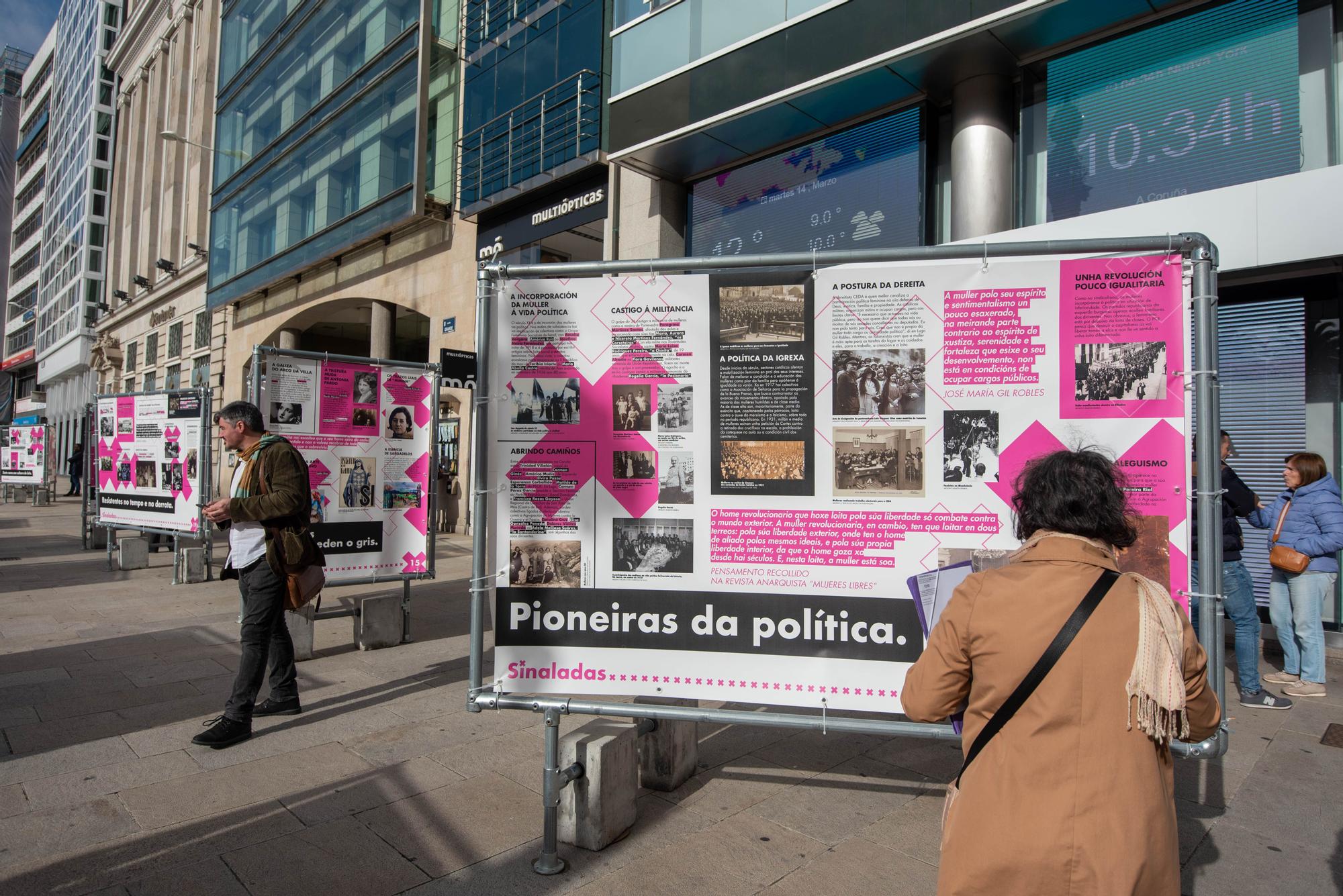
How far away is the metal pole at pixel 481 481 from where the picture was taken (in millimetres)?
3109

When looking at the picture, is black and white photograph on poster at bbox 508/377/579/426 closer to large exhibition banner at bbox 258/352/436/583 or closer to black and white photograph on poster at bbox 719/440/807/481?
black and white photograph on poster at bbox 719/440/807/481

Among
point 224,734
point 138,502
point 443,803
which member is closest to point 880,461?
point 443,803

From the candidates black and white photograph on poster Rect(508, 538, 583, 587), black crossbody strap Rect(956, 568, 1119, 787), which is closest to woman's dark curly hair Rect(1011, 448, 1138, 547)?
black crossbody strap Rect(956, 568, 1119, 787)

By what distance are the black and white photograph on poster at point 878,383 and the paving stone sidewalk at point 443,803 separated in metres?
1.87

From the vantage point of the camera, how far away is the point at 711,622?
3.01 meters

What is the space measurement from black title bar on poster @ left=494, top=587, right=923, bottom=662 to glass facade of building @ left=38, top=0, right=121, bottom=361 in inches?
2022

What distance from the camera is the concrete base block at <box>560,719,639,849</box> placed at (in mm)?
3234

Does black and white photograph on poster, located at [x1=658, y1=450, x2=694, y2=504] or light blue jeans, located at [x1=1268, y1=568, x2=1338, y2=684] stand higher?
black and white photograph on poster, located at [x1=658, y1=450, x2=694, y2=504]

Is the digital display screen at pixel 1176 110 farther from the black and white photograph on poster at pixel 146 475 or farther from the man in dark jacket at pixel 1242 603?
the black and white photograph on poster at pixel 146 475

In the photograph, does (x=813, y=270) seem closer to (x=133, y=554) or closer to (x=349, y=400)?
(x=349, y=400)

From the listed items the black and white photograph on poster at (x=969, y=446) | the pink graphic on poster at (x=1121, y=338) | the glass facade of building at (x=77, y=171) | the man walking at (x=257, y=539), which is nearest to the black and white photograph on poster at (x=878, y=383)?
the black and white photograph on poster at (x=969, y=446)

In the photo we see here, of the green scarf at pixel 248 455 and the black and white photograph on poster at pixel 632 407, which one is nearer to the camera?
the black and white photograph on poster at pixel 632 407

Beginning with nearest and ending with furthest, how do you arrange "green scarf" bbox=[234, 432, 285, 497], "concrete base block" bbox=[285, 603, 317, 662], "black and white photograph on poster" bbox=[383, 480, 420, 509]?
"green scarf" bbox=[234, 432, 285, 497]
"concrete base block" bbox=[285, 603, 317, 662]
"black and white photograph on poster" bbox=[383, 480, 420, 509]

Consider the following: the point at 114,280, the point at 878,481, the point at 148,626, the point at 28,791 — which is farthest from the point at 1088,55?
the point at 114,280
